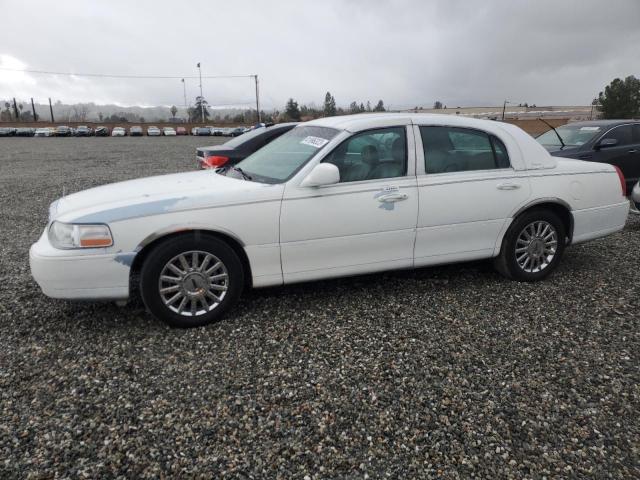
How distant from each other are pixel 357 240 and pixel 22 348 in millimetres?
2593

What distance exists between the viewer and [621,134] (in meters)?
8.34

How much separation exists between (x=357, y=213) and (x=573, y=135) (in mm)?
6650

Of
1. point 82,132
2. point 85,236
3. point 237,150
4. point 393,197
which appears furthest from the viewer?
point 82,132

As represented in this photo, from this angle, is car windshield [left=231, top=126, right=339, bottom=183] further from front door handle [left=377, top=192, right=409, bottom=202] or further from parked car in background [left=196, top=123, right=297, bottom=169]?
parked car in background [left=196, top=123, right=297, bottom=169]

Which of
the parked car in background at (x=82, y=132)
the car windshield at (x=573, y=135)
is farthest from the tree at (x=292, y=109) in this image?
the car windshield at (x=573, y=135)

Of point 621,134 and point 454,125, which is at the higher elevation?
point 454,125

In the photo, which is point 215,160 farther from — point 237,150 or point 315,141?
point 315,141

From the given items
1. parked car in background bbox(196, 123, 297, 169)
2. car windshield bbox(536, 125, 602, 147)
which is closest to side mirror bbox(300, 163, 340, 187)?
parked car in background bbox(196, 123, 297, 169)

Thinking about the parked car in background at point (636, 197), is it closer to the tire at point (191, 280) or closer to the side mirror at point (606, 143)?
the side mirror at point (606, 143)

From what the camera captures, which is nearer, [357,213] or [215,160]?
[357,213]

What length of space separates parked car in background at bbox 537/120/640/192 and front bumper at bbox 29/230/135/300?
7315 mm

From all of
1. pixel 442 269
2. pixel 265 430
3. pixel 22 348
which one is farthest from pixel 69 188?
pixel 265 430

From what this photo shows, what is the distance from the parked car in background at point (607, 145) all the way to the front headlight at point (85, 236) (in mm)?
7341

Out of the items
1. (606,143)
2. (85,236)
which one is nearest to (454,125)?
(85,236)
